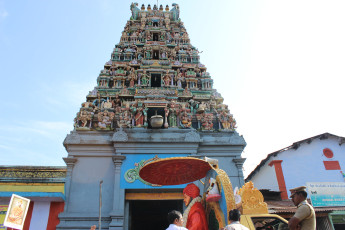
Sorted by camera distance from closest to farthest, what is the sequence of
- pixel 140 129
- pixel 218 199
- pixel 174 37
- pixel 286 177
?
pixel 218 199 → pixel 140 129 → pixel 286 177 → pixel 174 37

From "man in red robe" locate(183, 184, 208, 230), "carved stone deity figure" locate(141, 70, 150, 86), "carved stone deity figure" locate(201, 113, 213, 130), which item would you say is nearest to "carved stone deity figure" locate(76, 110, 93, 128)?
"carved stone deity figure" locate(141, 70, 150, 86)

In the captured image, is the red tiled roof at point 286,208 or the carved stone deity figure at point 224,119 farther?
the carved stone deity figure at point 224,119

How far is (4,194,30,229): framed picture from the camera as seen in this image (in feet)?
23.0

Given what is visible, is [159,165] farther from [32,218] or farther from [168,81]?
[168,81]

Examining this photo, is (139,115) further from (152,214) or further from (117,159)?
(152,214)

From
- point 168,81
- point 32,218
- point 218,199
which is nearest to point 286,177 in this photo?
point 168,81

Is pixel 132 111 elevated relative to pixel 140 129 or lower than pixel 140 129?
elevated

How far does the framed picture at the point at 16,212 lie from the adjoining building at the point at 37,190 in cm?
292

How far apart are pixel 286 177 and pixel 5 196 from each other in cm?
1580

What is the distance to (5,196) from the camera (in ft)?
33.6

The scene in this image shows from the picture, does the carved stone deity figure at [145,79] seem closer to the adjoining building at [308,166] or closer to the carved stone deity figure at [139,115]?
the carved stone deity figure at [139,115]

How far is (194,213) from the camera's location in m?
5.12

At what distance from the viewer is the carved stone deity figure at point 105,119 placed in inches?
507

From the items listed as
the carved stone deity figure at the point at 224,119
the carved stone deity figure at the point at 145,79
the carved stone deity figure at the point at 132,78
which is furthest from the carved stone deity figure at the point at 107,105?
the carved stone deity figure at the point at 224,119
